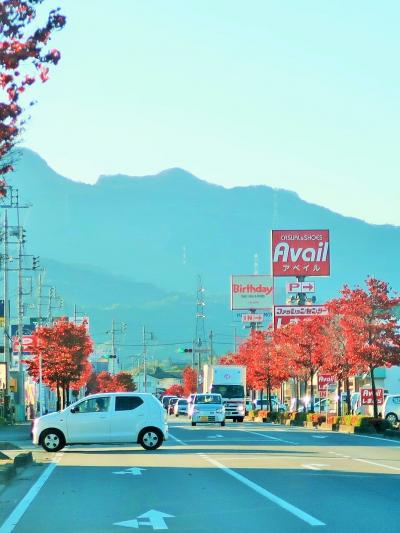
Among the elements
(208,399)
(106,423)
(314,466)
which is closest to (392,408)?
(208,399)

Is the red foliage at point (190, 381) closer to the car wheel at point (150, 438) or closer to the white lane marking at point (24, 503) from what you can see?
the car wheel at point (150, 438)

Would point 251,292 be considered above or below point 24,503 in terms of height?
above

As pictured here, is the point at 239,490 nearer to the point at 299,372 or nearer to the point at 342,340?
the point at 342,340

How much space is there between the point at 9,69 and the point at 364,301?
38.5m

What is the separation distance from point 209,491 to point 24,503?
328 centimetres

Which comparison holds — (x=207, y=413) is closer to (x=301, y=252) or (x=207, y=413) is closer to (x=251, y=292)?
(x=301, y=252)

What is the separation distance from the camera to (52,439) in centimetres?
3184

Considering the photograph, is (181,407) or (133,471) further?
Result: (181,407)

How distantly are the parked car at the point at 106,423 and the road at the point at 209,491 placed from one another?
472 millimetres

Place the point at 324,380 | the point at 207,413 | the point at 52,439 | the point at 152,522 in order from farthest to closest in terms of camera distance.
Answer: the point at 207,413 < the point at 324,380 < the point at 52,439 < the point at 152,522

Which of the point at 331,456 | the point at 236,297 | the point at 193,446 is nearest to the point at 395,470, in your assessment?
the point at 331,456

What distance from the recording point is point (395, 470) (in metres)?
23.8

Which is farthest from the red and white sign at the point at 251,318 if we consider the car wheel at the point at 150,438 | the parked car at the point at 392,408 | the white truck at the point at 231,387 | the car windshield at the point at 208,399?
the car wheel at the point at 150,438

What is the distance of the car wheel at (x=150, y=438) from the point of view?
1251 inches
